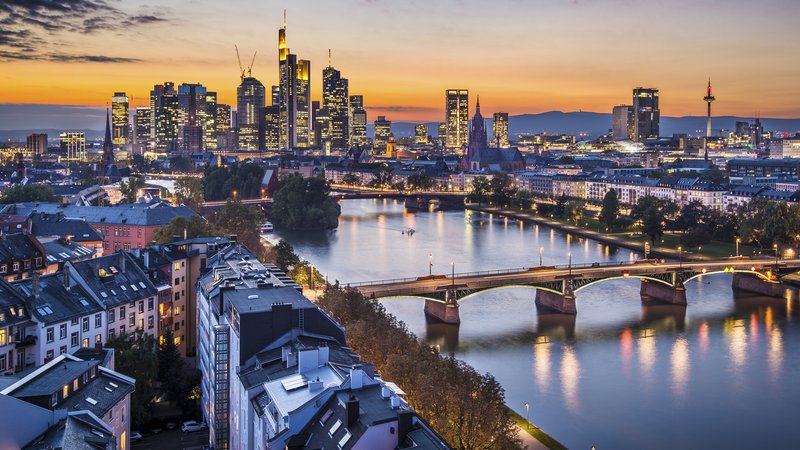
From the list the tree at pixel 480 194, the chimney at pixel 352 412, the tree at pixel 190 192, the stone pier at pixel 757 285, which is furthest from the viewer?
the tree at pixel 480 194

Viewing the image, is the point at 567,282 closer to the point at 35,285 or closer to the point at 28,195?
the point at 35,285

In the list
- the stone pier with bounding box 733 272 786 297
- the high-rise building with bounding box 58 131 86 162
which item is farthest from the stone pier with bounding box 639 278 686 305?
the high-rise building with bounding box 58 131 86 162

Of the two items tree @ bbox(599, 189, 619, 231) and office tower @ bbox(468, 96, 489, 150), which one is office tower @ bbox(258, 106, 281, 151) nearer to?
office tower @ bbox(468, 96, 489, 150)

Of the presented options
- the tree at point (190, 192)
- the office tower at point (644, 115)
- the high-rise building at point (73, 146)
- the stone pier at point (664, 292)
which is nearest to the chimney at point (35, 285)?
the stone pier at point (664, 292)

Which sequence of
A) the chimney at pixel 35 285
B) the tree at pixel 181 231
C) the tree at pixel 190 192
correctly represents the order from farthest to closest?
the tree at pixel 190 192 < the tree at pixel 181 231 < the chimney at pixel 35 285

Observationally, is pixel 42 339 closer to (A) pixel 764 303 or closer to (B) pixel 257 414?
(B) pixel 257 414

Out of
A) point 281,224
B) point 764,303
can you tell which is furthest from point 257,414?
point 281,224

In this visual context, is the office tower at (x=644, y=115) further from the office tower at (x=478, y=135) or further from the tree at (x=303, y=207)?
the tree at (x=303, y=207)
